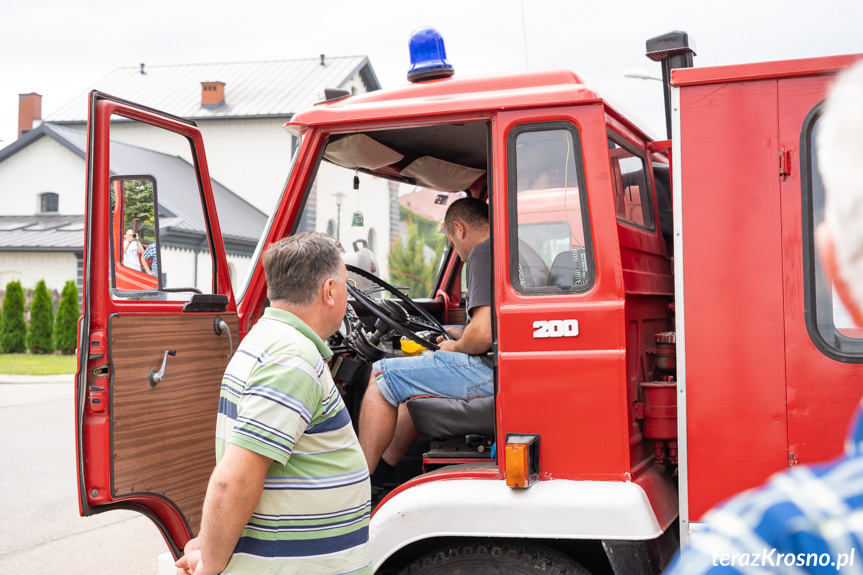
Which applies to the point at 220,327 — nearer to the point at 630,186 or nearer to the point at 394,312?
the point at 394,312

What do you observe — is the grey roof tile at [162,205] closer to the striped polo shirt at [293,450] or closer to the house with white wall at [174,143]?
the house with white wall at [174,143]

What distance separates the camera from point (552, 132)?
2820mm

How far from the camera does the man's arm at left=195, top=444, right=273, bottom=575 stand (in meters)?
1.93

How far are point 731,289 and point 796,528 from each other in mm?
1942

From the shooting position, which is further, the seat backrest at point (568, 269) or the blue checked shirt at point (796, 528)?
the seat backrest at point (568, 269)

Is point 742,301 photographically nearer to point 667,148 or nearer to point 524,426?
point 524,426

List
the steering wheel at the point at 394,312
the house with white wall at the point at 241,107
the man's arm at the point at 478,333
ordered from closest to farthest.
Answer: the man's arm at the point at 478,333, the steering wheel at the point at 394,312, the house with white wall at the point at 241,107

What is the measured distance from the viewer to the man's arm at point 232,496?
75.9 inches

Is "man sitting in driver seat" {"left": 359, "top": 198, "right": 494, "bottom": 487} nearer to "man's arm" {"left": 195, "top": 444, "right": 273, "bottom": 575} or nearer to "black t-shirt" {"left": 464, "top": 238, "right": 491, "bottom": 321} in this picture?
"black t-shirt" {"left": 464, "top": 238, "right": 491, "bottom": 321}

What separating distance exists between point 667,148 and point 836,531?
9.83ft

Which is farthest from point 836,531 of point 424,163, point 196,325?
point 424,163

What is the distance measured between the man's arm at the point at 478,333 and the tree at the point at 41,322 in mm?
23874

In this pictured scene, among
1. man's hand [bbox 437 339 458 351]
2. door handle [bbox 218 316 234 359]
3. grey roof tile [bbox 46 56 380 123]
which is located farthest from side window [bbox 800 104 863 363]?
grey roof tile [bbox 46 56 380 123]

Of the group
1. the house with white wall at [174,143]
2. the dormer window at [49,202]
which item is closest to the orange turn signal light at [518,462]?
the house with white wall at [174,143]
